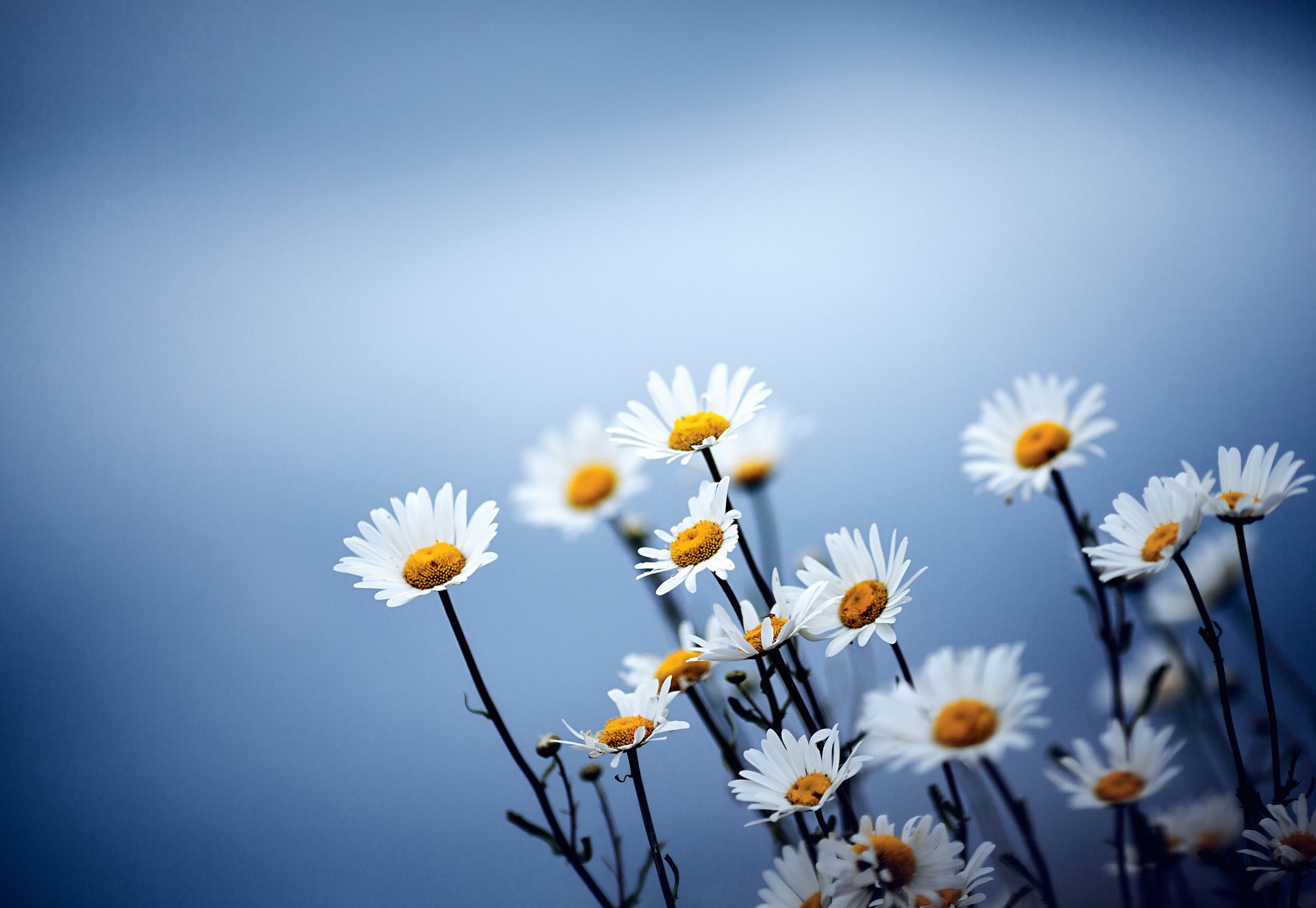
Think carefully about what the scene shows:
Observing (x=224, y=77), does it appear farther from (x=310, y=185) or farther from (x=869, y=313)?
(x=869, y=313)

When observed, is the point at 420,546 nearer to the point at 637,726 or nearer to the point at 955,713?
the point at 637,726

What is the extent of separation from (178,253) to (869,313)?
A: 3.51 feet

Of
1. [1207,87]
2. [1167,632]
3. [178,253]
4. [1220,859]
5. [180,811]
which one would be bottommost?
[1220,859]

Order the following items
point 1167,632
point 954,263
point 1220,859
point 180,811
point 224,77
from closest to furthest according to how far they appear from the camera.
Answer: point 1220,859, point 1167,632, point 180,811, point 224,77, point 954,263

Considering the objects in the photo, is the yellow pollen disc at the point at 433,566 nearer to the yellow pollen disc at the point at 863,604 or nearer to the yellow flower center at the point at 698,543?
the yellow flower center at the point at 698,543

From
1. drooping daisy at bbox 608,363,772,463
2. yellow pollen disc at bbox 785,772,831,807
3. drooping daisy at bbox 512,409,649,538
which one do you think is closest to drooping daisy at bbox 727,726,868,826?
yellow pollen disc at bbox 785,772,831,807

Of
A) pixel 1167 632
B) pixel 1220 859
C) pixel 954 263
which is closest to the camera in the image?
pixel 1220 859

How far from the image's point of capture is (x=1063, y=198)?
121 centimetres

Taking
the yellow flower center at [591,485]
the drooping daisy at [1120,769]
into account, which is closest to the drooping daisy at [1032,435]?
the drooping daisy at [1120,769]

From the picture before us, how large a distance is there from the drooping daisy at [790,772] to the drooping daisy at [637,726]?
6cm

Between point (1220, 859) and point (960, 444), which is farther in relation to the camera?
point (960, 444)

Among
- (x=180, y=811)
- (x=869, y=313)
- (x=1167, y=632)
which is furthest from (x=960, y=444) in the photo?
(x=180, y=811)

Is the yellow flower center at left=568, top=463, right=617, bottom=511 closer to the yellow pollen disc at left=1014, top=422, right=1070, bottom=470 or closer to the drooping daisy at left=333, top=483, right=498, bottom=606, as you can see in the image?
the drooping daisy at left=333, top=483, right=498, bottom=606

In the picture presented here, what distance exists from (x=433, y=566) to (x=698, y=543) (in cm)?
21
